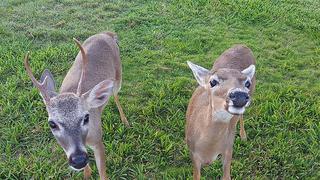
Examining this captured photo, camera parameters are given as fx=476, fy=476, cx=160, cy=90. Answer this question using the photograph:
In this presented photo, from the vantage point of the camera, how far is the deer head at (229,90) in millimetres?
3852

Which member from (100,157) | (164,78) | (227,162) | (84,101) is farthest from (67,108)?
(164,78)

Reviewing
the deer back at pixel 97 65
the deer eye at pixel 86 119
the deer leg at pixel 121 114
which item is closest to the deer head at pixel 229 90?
the deer eye at pixel 86 119

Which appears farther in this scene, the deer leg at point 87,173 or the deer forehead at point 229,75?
the deer leg at point 87,173

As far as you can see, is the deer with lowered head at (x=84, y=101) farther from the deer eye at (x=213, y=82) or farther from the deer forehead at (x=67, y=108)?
the deer eye at (x=213, y=82)

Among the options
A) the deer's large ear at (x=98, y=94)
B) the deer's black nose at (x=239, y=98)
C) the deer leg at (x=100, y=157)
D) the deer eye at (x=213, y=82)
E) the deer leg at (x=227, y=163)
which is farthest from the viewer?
the deer leg at (x=100, y=157)

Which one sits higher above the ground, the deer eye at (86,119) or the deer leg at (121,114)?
the deer eye at (86,119)

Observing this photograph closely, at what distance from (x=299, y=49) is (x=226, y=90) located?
4.24 m

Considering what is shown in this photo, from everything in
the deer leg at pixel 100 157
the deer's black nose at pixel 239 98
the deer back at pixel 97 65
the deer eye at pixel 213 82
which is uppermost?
the deer's black nose at pixel 239 98

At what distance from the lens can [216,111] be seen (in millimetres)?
4230

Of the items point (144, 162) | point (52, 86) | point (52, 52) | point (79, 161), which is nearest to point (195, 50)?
point (52, 52)

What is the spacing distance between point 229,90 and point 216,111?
0.30 meters

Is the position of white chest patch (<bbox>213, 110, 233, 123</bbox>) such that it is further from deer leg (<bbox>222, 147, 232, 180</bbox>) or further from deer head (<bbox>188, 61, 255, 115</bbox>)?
deer leg (<bbox>222, 147, 232, 180</bbox>)

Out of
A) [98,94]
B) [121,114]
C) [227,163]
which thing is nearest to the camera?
[98,94]

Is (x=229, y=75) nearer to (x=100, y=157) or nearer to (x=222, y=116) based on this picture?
(x=222, y=116)
